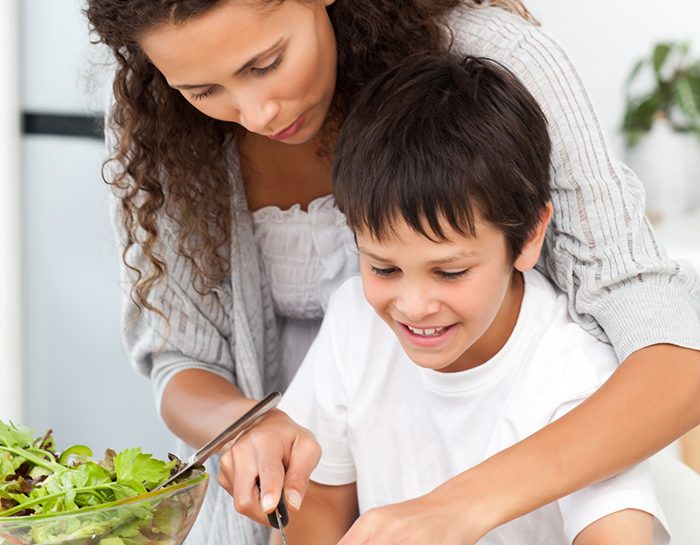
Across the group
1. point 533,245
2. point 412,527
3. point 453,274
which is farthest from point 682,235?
point 412,527

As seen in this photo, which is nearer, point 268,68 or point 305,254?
point 268,68

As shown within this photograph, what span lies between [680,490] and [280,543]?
0.47m

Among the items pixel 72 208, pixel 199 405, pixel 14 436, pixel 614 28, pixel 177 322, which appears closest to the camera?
pixel 14 436

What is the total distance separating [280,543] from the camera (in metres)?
1.21

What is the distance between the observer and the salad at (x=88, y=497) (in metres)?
0.80

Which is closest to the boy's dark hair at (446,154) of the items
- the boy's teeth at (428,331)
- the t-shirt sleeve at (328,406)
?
the boy's teeth at (428,331)

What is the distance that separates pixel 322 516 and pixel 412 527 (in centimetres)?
39

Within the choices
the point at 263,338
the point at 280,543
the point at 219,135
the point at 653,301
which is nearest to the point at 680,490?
the point at 653,301

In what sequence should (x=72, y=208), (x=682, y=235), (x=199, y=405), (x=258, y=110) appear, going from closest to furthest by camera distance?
(x=258, y=110) → (x=199, y=405) → (x=682, y=235) → (x=72, y=208)

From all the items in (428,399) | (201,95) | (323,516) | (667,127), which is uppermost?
(201,95)

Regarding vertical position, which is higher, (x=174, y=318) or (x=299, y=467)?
(x=299, y=467)

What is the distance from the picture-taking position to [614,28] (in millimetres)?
2455

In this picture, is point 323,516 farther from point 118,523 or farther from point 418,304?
point 118,523

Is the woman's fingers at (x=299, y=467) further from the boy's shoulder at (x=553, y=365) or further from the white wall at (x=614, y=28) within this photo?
the white wall at (x=614, y=28)
